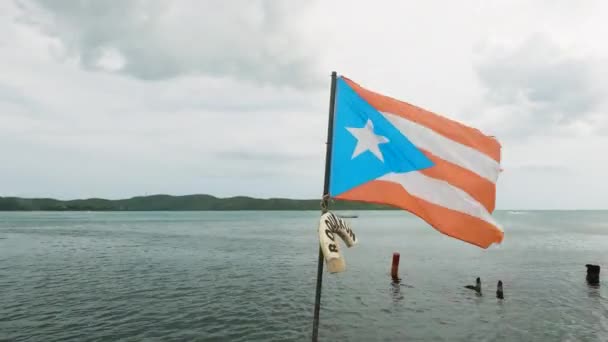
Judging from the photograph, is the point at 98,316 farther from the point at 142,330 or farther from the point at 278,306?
the point at 278,306

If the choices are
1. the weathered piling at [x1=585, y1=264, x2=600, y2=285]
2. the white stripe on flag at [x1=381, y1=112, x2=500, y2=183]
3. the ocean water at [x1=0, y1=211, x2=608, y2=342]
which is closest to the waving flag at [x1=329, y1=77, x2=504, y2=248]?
the white stripe on flag at [x1=381, y1=112, x2=500, y2=183]

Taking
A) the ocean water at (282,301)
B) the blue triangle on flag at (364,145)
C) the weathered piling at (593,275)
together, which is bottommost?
the ocean water at (282,301)

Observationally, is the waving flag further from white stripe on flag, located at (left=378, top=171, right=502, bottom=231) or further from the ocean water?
the ocean water

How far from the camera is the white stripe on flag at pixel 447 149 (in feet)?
25.7

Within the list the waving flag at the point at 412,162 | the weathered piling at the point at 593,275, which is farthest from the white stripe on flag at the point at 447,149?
the weathered piling at the point at 593,275

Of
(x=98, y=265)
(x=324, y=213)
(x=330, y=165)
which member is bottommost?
(x=98, y=265)

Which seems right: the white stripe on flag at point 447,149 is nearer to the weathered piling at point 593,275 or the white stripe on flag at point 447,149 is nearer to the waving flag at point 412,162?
the waving flag at point 412,162

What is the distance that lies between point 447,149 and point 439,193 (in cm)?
92

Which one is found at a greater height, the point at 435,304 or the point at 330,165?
the point at 330,165

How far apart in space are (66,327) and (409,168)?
1982cm

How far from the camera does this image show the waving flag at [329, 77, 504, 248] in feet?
25.0

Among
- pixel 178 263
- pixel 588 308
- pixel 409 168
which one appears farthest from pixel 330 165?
pixel 178 263

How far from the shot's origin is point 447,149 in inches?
310

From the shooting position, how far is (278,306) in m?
24.2
